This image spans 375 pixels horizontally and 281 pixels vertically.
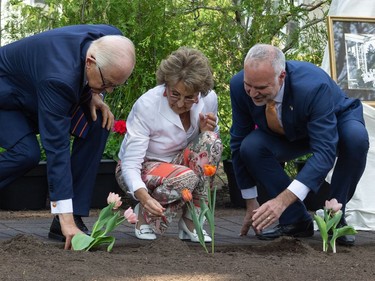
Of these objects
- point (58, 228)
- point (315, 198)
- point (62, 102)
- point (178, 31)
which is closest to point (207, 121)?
point (62, 102)

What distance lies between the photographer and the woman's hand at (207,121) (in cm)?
535

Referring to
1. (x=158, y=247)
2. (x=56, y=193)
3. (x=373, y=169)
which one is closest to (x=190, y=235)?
(x=158, y=247)

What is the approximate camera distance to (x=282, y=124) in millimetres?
5379

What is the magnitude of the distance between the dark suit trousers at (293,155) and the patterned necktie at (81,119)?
973mm

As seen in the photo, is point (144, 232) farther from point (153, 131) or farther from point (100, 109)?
point (100, 109)

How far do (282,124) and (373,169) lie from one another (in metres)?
1.24

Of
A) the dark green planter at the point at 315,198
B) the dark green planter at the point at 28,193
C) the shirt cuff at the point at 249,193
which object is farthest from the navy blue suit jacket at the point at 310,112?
the dark green planter at the point at 28,193

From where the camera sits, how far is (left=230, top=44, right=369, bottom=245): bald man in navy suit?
4984 mm

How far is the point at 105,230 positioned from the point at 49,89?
784 millimetres

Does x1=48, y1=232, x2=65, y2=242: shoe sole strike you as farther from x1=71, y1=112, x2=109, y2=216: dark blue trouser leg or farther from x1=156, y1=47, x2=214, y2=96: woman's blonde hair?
x1=156, y1=47, x2=214, y2=96: woman's blonde hair

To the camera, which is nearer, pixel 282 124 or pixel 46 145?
pixel 46 145

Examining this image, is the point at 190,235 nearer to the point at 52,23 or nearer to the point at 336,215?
the point at 336,215

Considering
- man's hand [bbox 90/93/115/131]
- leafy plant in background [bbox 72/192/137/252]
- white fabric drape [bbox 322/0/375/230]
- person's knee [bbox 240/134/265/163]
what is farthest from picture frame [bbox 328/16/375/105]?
leafy plant in background [bbox 72/192/137/252]

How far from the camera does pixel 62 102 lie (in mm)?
4766
